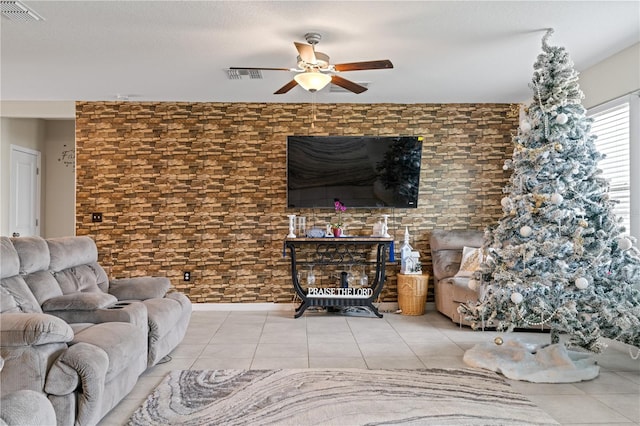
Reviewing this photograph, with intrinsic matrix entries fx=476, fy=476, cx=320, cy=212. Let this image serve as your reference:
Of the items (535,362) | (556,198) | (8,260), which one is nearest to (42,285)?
(8,260)

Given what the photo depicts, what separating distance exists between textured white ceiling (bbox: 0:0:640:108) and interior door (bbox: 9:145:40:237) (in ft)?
5.08

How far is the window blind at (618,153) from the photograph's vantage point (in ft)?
14.5

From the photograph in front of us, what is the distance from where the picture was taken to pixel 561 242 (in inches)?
149

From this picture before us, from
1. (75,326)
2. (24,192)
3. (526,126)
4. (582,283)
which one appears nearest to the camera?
(75,326)

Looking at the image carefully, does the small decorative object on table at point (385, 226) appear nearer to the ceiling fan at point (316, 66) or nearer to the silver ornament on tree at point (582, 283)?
the ceiling fan at point (316, 66)

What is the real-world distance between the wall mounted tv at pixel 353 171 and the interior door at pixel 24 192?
4.08 m

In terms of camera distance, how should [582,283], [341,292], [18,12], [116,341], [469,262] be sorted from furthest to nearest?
1. [341,292]
2. [469,262]
3. [582,283]
4. [18,12]
5. [116,341]

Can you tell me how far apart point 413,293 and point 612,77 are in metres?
3.14

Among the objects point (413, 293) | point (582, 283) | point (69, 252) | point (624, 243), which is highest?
point (624, 243)

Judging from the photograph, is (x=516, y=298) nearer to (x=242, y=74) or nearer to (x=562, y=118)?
(x=562, y=118)

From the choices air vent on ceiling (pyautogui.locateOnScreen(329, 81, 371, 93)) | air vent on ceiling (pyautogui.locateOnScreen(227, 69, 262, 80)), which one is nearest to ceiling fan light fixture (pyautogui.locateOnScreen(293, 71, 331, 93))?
air vent on ceiling (pyautogui.locateOnScreen(227, 69, 262, 80))

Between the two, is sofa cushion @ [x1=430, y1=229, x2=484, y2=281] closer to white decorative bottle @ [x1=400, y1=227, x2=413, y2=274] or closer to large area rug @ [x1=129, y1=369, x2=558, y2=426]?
white decorative bottle @ [x1=400, y1=227, x2=413, y2=274]

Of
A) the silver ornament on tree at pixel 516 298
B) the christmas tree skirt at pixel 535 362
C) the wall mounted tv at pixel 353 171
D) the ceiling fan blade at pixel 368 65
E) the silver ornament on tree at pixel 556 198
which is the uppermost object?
the ceiling fan blade at pixel 368 65

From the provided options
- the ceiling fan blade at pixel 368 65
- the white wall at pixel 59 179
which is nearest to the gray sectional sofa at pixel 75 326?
the ceiling fan blade at pixel 368 65
